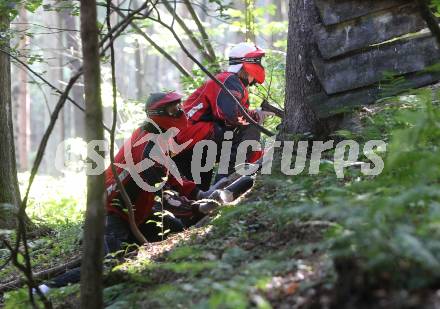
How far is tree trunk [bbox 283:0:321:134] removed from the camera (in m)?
5.80

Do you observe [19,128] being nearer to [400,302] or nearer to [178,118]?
[178,118]

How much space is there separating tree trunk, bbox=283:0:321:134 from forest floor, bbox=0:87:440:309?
440 mm

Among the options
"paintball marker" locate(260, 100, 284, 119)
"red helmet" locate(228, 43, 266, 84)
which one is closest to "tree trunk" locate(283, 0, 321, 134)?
"paintball marker" locate(260, 100, 284, 119)

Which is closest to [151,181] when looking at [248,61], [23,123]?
[248,61]

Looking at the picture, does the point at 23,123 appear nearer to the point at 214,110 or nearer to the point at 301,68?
the point at 214,110

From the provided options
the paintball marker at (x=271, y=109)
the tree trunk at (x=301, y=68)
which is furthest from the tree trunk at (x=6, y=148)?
the tree trunk at (x=301, y=68)

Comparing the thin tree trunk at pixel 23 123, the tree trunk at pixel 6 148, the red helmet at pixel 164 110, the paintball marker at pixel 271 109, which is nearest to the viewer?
the red helmet at pixel 164 110

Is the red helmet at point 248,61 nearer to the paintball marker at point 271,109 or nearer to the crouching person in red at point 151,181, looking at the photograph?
the paintball marker at point 271,109

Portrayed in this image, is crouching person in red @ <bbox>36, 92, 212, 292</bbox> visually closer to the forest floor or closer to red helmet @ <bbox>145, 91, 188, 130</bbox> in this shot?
red helmet @ <bbox>145, 91, 188, 130</bbox>

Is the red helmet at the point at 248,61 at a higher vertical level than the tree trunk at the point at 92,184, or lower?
higher

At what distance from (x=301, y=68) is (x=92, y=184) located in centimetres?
298

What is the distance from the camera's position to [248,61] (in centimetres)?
799

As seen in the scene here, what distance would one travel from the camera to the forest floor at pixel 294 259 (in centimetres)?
258

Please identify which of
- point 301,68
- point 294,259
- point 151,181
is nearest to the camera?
point 294,259
